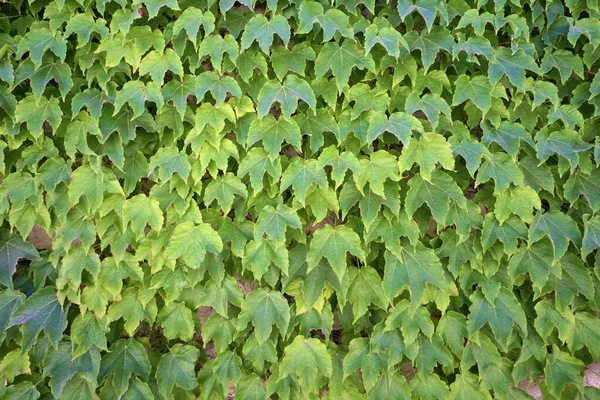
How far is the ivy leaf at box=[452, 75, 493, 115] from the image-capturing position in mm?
2014

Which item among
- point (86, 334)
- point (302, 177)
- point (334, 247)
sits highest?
point (302, 177)

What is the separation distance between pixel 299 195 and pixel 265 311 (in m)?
0.56

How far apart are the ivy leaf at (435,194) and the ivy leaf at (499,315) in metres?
0.45

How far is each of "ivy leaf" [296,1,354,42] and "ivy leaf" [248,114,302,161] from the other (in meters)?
0.38

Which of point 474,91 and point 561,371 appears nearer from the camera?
point 474,91

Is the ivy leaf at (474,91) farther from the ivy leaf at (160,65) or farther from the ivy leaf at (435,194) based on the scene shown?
the ivy leaf at (160,65)

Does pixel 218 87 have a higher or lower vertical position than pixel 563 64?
lower

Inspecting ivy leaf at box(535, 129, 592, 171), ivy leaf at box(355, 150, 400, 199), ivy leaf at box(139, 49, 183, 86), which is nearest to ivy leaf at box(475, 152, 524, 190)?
ivy leaf at box(535, 129, 592, 171)

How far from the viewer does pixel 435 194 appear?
6.63 ft

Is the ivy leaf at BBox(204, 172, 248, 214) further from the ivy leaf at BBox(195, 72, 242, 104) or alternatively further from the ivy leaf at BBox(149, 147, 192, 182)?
the ivy leaf at BBox(195, 72, 242, 104)

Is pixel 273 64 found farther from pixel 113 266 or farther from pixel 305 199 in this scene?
pixel 113 266

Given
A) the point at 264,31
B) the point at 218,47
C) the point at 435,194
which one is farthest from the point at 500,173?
the point at 218,47

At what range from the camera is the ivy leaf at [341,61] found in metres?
1.97

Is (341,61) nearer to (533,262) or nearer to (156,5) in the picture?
(156,5)
